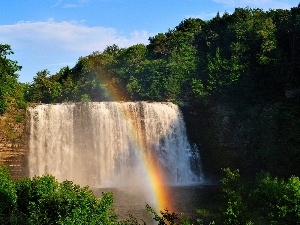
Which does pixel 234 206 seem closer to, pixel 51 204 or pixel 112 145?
pixel 51 204

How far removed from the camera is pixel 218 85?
4097cm

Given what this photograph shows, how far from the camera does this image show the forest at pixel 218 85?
33.8m

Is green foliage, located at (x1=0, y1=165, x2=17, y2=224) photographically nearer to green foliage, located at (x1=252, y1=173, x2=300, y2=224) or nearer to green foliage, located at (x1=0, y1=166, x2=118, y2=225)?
green foliage, located at (x1=0, y1=166, x2=118, y2=225)

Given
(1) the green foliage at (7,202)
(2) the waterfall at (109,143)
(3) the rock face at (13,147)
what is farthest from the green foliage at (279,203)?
(3) the rock face at (13,147)

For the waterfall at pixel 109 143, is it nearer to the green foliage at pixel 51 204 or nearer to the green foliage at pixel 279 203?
the green foliage at pixel 51 204

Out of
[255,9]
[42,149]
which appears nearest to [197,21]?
[255,9]

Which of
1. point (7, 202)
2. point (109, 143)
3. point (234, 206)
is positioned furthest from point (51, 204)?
point (109, 143)

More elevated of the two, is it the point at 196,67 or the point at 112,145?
the point at 196,67

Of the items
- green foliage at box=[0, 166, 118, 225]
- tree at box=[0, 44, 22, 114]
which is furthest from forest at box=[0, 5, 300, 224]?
green foliage at box=[0, 166, 118, 225]

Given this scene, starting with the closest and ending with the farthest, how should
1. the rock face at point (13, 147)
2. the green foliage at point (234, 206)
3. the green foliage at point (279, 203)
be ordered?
the green foliage at point (234, 206) → the green foliage at point (279, 203) → the rock face at point (13, 147)

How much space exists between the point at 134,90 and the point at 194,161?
40.2 feet

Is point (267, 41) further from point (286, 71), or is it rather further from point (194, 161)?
point (194, 161)

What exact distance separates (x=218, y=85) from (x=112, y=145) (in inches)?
480

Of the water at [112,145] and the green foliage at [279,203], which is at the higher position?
the water at [112,145]
